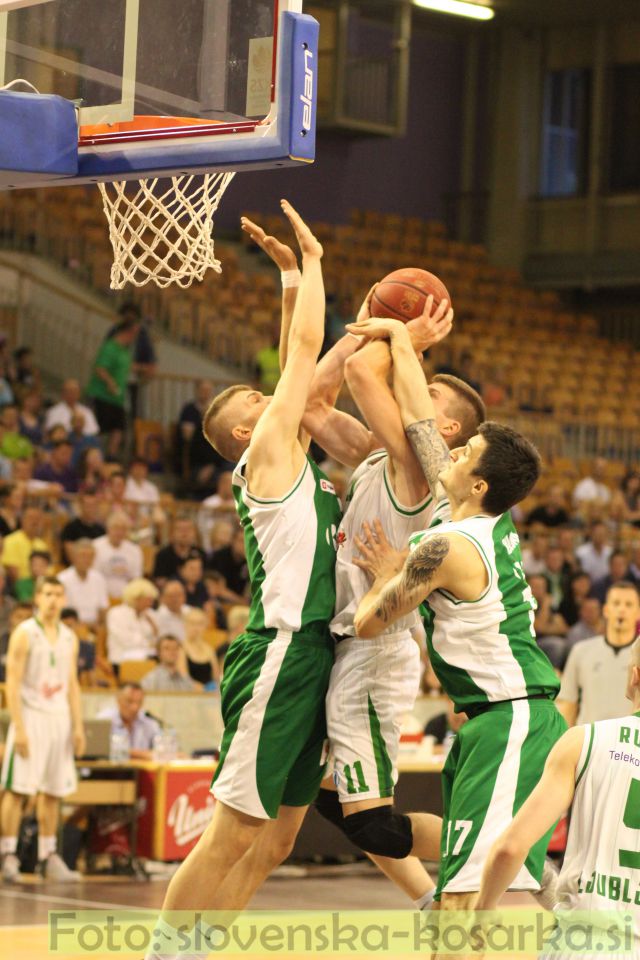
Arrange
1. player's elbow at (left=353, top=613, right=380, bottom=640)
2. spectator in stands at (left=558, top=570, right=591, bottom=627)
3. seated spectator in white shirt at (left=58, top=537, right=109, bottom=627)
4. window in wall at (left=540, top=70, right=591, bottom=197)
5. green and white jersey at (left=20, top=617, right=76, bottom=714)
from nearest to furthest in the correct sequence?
player's elbow at (left=353, top=613, right=380, bottom=640)
green and white jersey at (left=20, top=617, right=76, bottom=714)
seated spectator in white shirt at (left=58, top=537, right=109, bottom=627)
spectator in stands at (left=558, top=570, right=591, bottom=627)
window in wall at (left=540, top=70, right=591, bottom=197)

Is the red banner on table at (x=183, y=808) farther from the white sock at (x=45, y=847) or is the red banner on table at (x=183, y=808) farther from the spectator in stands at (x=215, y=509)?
the spectator in stands at (x=215, y=509)

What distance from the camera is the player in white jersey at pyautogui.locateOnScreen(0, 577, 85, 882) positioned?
1046 cm

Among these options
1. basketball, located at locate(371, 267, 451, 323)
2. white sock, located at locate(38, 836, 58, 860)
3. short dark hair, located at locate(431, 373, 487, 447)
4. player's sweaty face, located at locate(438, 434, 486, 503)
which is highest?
basketball, located at locate(371, 267, 451, 323)

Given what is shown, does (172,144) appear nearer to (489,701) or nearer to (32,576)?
(489,701)

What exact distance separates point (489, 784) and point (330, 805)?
95 cm

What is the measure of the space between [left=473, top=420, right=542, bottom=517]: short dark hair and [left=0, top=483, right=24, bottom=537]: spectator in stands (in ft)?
28.8

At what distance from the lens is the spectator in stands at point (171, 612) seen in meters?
12.9

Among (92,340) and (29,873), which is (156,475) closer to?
(92,340)

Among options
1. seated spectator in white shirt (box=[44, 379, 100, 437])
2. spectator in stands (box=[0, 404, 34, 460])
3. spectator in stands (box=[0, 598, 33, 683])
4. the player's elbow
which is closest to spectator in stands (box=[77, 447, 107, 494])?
spectator in stands (box=[0, 404, 34, 460])

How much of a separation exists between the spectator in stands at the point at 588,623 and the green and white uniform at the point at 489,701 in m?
9.76

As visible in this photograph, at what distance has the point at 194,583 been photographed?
13.7 metres

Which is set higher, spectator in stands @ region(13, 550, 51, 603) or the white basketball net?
the white basketball net

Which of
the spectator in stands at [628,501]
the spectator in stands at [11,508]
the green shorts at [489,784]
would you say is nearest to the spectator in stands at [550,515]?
the spectator in stands at [628,501]

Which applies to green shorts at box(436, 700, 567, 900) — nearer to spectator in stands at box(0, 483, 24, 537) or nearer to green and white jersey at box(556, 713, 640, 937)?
green and white jersey at box(556, 713, 640, 937)
